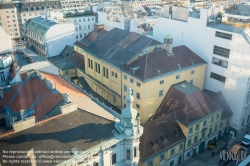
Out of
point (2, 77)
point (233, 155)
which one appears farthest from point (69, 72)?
point (233, 155)

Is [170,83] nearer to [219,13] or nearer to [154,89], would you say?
[154,89]

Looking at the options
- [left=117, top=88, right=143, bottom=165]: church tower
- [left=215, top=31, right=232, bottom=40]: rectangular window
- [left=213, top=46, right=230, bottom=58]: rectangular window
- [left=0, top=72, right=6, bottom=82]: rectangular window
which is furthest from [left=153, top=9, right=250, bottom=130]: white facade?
[left=0, top=72, right=6, bottom=82]: rectangular window

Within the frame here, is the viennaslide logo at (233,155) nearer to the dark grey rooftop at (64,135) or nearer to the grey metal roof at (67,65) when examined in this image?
the dark grey rooftop at (64,135)

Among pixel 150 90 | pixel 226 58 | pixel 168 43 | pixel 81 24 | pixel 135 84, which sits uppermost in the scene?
pixel 168 43

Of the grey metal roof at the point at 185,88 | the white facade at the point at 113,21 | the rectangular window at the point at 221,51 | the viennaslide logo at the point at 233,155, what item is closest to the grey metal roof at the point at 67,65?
the white facade at the point at 113,21

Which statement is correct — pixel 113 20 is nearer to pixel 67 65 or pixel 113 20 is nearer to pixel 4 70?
pixel 67 65

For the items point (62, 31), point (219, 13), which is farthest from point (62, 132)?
point (62, 31)

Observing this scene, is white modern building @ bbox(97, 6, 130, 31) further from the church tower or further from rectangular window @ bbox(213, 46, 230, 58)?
the church tower
